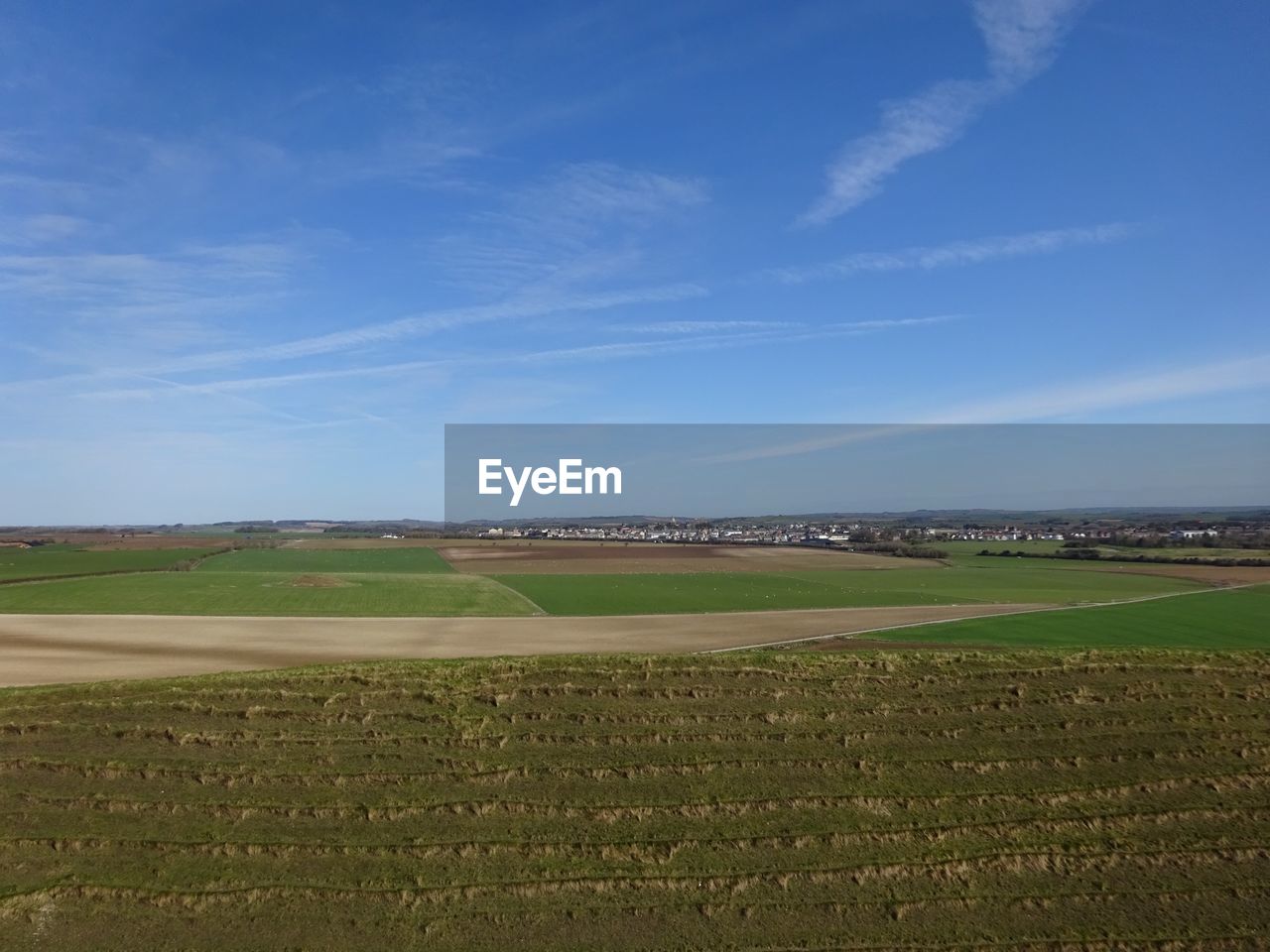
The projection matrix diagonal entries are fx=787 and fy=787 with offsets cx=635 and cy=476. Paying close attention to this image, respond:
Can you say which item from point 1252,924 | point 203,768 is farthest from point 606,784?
point 1252,924

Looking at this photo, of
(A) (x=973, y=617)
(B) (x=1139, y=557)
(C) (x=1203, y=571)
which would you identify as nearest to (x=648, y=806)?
(A) (x=973, y=617)

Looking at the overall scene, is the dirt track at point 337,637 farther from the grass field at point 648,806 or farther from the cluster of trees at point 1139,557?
the cluster of trees at point 1139,557

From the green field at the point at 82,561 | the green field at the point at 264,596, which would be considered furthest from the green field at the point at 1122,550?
the green field at the point at 82,561

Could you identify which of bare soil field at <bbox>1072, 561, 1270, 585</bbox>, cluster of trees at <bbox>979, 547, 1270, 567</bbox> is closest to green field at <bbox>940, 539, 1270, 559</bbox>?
cluster of trees at <bbox>979, 547, 1270, 567</bbox>

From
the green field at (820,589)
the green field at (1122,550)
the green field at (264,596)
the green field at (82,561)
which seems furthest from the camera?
the green field at (1122,550)

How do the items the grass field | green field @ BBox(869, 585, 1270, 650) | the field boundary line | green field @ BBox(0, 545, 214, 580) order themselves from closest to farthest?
the grass field < green field @ BBox(869, 585, 1270, 650) < the field boundary line < green field @ BBox(0, 545, 214, 580)

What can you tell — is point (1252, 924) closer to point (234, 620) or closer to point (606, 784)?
point (606, 784)

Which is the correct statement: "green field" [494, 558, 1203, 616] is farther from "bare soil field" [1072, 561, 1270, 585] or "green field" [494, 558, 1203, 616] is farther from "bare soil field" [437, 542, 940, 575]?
"bare soil field" [437, 542, 940, 575]
